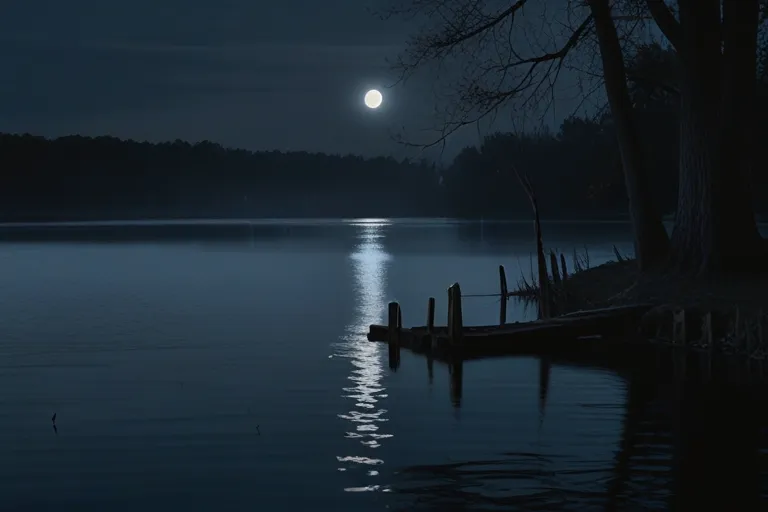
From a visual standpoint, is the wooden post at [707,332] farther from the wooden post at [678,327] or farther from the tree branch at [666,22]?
the tree branch at [666,22]

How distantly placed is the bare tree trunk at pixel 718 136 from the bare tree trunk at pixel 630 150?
203 centimetres

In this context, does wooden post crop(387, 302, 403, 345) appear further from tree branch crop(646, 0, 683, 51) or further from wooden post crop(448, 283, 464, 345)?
tree branch crop(646, 0, 683, 51)

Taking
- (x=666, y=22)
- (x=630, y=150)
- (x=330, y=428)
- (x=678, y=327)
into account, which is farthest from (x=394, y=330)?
(x=330, y=428)

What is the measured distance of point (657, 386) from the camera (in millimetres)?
23078

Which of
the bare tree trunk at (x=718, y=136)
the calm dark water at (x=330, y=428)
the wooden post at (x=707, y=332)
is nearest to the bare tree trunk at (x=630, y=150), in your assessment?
the bare tree trunk at (x=718, y=136)

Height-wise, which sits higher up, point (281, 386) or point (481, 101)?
point (481, 101)

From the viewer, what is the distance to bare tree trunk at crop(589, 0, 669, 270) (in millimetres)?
31641

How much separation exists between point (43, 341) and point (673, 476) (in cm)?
2312

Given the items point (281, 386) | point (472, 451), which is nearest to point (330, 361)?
point (281, 386)

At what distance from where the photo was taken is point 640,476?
14.7m

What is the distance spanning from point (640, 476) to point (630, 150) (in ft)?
62.2

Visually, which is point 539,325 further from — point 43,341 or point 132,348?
point 43,341

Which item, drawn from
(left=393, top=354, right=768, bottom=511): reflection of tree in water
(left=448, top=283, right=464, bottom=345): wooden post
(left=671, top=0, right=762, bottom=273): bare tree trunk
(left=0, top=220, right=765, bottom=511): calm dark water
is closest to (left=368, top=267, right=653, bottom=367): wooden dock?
(left=448, top=283, right=464, bottom=345): wooden post

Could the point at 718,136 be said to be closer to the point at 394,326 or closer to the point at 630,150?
the point at 630,150
